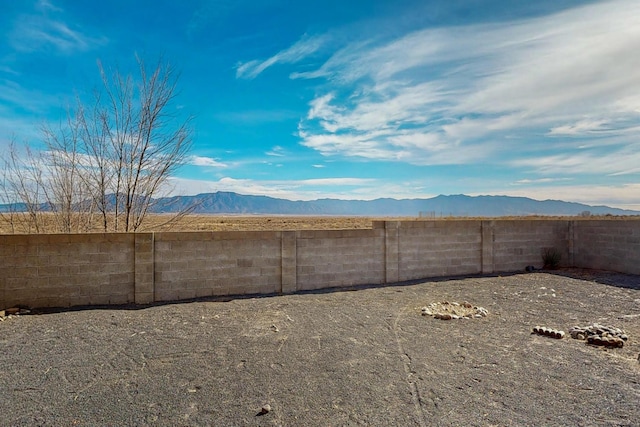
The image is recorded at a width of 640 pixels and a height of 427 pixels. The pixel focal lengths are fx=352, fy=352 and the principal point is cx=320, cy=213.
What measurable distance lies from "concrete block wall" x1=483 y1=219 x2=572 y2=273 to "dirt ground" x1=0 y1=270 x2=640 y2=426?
11.9 ft

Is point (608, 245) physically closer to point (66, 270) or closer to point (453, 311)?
point (453, 311)

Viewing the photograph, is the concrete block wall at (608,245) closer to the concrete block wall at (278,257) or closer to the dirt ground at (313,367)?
the concrete block wall at (278,257)

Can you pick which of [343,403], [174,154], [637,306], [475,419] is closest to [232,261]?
[174,154]

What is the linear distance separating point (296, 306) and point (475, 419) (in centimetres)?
422

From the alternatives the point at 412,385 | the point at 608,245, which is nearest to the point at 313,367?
the point at 412,385

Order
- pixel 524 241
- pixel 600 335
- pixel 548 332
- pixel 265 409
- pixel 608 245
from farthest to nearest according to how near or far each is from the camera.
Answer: pixel 524 241 → pixel 608 245 → pixel 548 332 → pixel 600 335 → pixel 265 409

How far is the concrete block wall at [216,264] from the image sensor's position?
23.6 ft

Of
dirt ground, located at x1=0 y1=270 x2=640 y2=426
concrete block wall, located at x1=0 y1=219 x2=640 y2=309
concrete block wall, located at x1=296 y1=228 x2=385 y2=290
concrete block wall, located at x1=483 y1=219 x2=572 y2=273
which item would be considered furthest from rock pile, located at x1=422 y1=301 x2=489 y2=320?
concrete block wall, located at x1=483 y1=219 x2=572 y2=273

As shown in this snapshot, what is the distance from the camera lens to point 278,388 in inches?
142

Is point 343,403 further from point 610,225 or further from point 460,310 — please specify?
point 610,225

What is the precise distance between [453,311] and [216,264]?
4861mm

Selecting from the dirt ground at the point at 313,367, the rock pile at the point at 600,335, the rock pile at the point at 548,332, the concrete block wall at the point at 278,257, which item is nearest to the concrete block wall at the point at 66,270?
the concrete block wall at the point at 278,257

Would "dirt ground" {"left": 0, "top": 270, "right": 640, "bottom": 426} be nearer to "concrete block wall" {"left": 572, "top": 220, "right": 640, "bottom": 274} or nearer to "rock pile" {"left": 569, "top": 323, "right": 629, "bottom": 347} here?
"rock pile" {"left": 569, "top": 323, "right": 629, "bottom": 347}

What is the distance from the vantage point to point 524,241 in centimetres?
1097
